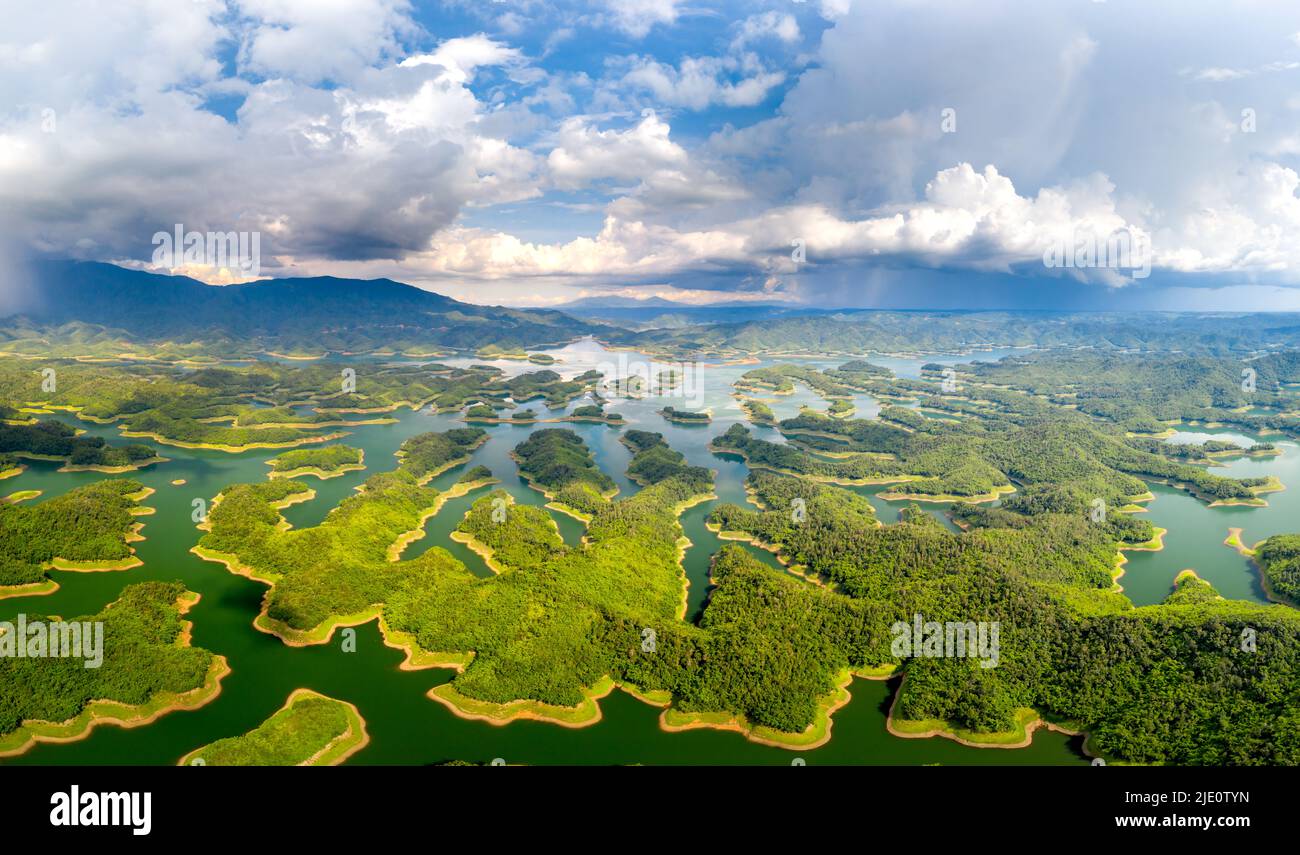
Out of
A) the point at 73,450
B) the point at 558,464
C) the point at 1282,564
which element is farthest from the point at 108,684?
the point at 1282,564

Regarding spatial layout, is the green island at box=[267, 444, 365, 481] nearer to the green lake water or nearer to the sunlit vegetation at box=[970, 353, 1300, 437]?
the green lake water

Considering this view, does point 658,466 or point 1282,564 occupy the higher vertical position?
point 658,466

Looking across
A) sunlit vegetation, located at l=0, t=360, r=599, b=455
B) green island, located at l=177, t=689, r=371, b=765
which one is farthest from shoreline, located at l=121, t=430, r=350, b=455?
green island, located at l=177, t=689, r=371, b=765

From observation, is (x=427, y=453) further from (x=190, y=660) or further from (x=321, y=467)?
(x=190, y=660)

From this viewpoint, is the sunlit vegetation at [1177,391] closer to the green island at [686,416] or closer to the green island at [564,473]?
the green island at [686,416]

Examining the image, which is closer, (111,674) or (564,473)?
(111,674)

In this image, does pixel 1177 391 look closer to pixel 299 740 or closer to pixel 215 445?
pixel 299 740
